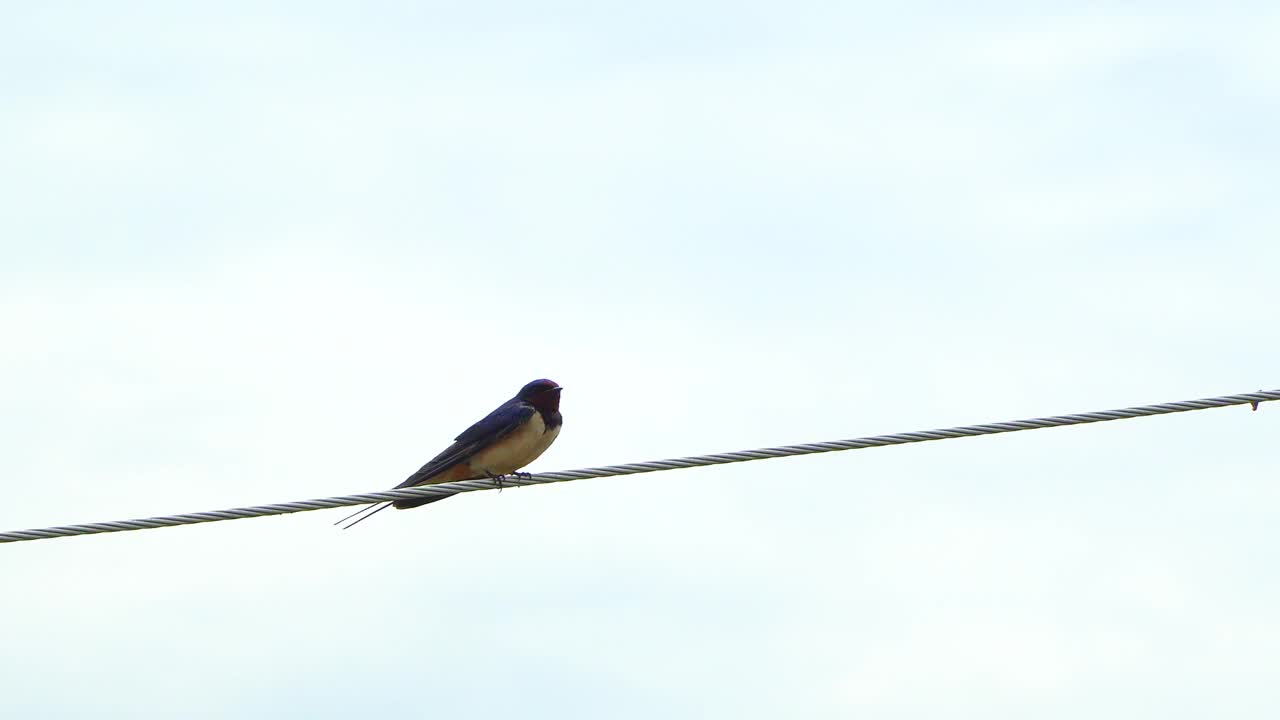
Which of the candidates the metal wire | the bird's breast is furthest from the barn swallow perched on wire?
the metal wire

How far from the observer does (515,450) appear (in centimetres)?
1109

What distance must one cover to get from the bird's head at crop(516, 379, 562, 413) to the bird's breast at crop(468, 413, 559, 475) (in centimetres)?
39

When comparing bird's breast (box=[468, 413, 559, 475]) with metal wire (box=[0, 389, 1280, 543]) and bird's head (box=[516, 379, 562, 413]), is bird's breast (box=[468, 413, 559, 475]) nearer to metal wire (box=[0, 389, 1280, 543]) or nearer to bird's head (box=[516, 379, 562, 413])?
bird's head (box=[516, 379, 562, 413])

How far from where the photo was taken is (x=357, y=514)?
9.42 metres

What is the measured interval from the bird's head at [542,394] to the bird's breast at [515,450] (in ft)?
1.28

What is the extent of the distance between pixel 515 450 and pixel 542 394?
0.87m

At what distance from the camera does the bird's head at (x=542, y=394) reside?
38.7ft

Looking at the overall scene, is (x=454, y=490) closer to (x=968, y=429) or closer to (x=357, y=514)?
(x=357, y=514)

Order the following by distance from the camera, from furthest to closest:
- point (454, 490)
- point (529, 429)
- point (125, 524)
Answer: point (529, 429), point (454, 490), point (125, 524)

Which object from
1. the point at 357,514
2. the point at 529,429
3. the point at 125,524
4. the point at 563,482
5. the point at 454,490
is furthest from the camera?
the point at 529,429

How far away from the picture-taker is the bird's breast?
11.0m

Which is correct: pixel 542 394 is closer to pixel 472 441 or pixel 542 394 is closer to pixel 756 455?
pixel 472 441

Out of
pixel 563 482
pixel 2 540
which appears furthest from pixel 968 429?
pixel 2 540

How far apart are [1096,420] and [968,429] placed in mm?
516
